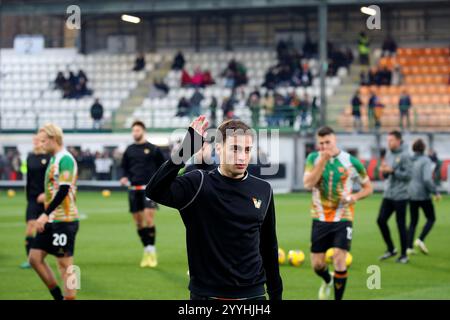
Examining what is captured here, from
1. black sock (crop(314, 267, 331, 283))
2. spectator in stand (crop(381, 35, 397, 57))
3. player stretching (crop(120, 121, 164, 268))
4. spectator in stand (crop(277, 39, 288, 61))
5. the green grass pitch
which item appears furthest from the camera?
spectator in stand (crop(277, 39, 288, 61))

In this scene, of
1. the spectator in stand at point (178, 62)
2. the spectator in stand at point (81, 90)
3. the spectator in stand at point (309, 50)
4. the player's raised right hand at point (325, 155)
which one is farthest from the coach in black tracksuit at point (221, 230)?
the spectator in stand at point (178, 62)

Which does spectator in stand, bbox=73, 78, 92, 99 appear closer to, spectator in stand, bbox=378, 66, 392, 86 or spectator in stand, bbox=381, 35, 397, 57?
spectator in stand, bbox=378, 66, 392, 86

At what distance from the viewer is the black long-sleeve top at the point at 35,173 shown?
1393cm

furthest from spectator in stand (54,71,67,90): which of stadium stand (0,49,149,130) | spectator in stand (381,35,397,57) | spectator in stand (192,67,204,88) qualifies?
spectator in stand (381,35,397,57)

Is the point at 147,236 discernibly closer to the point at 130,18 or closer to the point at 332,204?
the point at 332,204

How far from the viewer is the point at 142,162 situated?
16188 millimetres

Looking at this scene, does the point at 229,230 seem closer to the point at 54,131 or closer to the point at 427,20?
the point at 54,131

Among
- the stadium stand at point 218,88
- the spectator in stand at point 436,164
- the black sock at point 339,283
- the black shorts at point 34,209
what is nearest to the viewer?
the black sock at point 339,283

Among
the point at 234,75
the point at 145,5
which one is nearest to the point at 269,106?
the point at 234,75

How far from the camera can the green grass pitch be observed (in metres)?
12.8

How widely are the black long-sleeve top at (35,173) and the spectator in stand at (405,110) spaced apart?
88.6 ft

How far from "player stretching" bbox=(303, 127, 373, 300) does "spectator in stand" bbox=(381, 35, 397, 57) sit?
116ft

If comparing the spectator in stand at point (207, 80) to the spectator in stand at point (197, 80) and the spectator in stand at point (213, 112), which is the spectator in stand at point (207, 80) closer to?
the spectator in stand at point (197, 80)

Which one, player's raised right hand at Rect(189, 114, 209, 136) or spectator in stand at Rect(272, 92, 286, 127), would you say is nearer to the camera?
player's raised right hand at Rect(189, 114, 209, 136)
